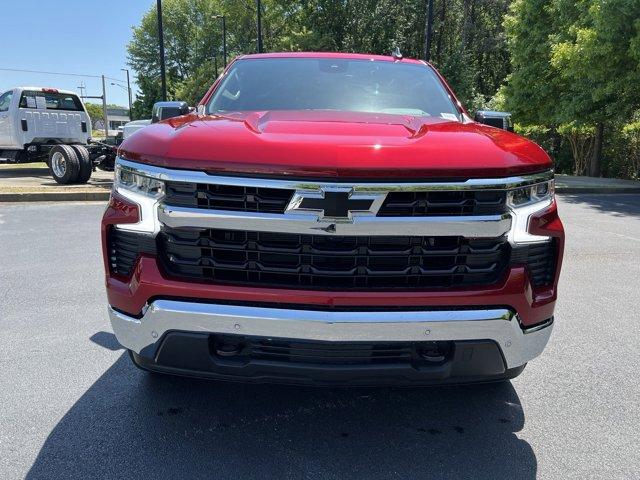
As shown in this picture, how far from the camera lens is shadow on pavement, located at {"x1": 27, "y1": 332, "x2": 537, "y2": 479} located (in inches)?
88.4

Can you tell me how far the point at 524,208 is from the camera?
82.9 inches

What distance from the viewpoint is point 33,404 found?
8.95 feet

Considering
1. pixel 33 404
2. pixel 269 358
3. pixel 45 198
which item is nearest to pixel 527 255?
pixel 269 358

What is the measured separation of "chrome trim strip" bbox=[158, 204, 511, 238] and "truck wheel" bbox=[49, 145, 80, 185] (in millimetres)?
10498

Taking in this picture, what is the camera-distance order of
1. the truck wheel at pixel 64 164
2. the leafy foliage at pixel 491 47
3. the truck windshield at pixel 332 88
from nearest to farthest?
the truck windshield at pixel 332 88 → the truck wheel at pixel 64 164 → the leafy foliage at pixel 491 47

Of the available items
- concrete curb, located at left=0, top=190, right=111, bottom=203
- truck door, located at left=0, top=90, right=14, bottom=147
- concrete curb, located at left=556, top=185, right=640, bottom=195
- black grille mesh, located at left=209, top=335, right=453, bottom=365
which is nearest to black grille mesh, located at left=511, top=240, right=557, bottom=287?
black grille mesh, located at left=209, top=335, right=453, bottom=365

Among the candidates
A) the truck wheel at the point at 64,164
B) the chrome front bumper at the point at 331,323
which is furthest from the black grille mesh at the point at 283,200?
the truck wheel at the point at 64,164

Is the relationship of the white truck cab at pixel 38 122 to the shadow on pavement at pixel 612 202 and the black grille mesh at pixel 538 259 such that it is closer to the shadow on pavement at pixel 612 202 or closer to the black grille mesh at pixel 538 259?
the shadow on pavement at pixel 612 202

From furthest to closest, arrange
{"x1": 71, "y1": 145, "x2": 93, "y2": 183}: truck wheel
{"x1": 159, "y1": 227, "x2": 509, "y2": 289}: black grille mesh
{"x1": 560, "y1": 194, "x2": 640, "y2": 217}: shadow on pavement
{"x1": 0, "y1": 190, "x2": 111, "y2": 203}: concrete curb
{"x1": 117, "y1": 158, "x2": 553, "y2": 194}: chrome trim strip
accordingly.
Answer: {"x1": 71, "y1": 145, "x2": 93, "y2": 183}: truck wheel < {"x1": 560, "y1": 194, "x2": 640, "y2": 217}: shadow on pavement < {"x1": 0, "y1": 190, "x2": 111, "y2": 203}: concrete curb < {"x1": 159, "y1": 227, "x2": 509, "y2": 289}: black grille mesh < {"x1": 117, "y1": 158, "x2": 553, "y2": 194}: chrome trim strip

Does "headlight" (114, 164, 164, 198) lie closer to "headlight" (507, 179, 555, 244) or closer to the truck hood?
the truck hood

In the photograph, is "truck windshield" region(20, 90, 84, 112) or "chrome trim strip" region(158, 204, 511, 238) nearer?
"chrome trim strip" region(158, 204, 511, 238)

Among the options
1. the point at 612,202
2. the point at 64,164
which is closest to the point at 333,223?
the point at 64,164

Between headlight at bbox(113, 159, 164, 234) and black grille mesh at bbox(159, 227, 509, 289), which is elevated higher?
headlight at bbox(113, 159, 164, 234)

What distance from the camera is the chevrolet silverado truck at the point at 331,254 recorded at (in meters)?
1.97
